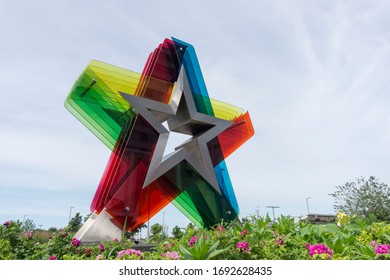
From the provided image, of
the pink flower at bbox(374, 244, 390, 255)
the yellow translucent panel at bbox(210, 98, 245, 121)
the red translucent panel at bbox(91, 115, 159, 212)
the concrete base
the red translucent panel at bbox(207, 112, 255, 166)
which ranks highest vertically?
the yellow translucent panel at bbox(210, 98, 245, 121)

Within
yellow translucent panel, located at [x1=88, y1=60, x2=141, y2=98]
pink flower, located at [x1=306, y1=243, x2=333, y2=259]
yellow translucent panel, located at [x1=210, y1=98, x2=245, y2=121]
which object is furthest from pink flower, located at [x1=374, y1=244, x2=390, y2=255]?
yellow translucent panel, located at [x1=210, y1=98, x2=245, y2=121]

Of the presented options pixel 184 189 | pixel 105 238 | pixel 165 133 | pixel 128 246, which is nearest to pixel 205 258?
pixel 128 246

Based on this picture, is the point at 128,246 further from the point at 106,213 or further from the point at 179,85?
the point at 179,85

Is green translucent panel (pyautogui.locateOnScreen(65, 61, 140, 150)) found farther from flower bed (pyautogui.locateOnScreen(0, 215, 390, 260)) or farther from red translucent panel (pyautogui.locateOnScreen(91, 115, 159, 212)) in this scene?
flower bed (pyautogui.locateOnScreen(0, 215, 390, 260))

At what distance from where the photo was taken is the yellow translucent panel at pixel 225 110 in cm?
1182

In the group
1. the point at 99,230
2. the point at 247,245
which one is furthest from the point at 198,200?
the point at 247,245

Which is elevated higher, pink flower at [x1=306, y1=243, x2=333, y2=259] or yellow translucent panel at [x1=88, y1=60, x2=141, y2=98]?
yellow translucent panel at [x1=88, y1=60, x2=141, y2=98]

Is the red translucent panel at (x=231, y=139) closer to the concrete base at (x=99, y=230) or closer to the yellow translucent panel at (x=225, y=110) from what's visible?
the yellow translucent panel at (x=225, y=110)

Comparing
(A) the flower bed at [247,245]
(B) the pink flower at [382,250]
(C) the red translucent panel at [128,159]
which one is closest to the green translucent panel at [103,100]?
(C) the red translucent panel at [128,159]

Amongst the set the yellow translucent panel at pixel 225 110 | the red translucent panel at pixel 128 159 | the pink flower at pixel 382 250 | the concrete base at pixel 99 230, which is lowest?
the pink flower at pixel 382 250

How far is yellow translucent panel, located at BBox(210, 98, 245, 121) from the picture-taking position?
1182 cm

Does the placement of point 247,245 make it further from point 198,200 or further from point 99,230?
point 198,200

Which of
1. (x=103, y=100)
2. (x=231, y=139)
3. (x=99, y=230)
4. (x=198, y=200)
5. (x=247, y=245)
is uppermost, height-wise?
(x=103, y=100)

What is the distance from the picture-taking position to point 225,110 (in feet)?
40.0
